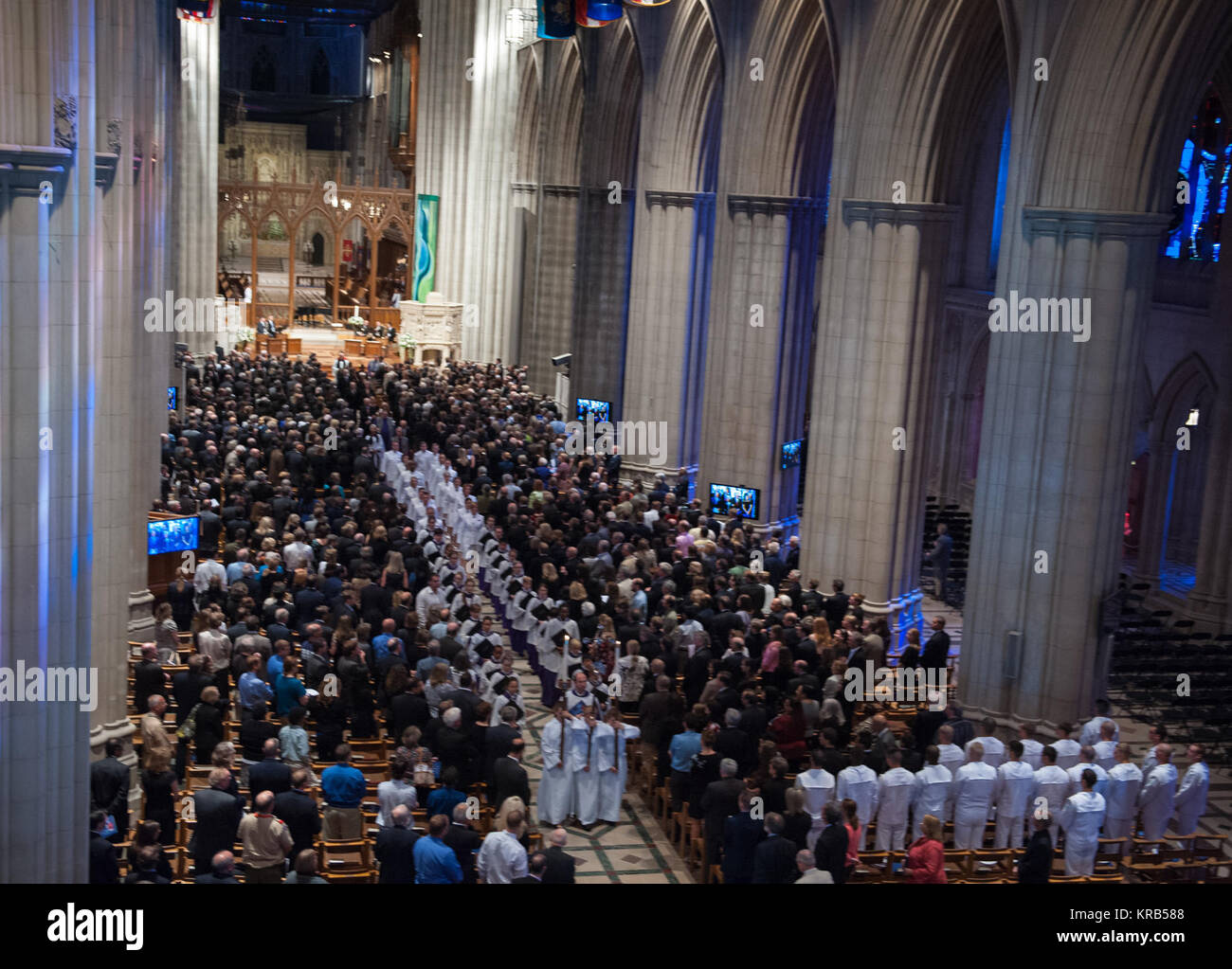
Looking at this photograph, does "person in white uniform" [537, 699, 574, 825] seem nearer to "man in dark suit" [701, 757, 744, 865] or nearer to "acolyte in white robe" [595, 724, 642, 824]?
"acolyte in white robe" [595, 724, 642, 824]

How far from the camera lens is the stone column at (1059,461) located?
56.2 ft

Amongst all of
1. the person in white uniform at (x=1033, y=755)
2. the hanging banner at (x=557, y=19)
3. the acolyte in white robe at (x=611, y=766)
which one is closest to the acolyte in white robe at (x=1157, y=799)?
the person in white uniform at (x=1033, y=755)

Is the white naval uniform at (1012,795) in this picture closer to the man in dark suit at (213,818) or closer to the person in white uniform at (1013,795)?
the person in white uniform at (1013,795)

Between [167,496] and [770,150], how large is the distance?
490 inches

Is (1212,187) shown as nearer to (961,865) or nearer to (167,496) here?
(961,865)

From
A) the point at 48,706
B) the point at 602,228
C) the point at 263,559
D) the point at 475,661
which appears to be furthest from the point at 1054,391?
the point at 602,228

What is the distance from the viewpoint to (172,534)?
65.5 feet

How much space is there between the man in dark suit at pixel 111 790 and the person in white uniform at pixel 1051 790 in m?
8.74

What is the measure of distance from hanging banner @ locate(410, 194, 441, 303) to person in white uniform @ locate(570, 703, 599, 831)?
3468 cm

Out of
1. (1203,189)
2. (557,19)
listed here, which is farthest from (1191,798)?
(557,19)

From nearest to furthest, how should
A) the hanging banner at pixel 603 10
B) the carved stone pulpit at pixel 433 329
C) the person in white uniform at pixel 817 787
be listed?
the person in white uniform at pixel 817 787, the hanging banner at pixel 603 10, the carved stone pulpit at pixel 433 329

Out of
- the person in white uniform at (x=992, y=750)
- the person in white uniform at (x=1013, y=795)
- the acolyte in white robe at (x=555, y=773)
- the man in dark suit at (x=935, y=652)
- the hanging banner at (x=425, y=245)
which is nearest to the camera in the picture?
the person in white uniform at (x=1013, y=795)

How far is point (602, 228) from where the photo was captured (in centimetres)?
3650

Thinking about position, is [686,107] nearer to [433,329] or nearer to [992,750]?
[992,750]
